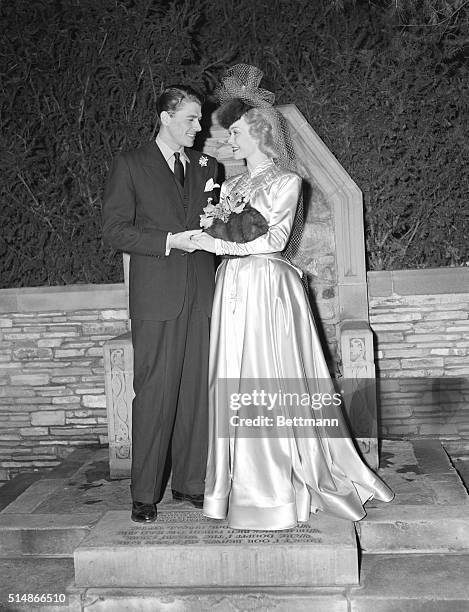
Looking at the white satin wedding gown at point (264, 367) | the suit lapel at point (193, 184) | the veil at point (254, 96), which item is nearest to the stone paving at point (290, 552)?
the white satin wedding gown at point (264, 367)

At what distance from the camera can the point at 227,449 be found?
3.73m

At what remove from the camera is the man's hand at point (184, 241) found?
3.71 m

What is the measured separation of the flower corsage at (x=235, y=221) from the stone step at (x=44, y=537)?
164 centimetres

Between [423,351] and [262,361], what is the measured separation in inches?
89.8

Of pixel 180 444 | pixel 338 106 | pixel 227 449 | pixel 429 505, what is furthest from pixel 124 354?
pixel 338 106

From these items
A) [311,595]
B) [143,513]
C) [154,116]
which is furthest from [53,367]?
[311,595]

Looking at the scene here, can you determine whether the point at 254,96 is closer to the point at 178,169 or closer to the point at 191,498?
the point at 178,169

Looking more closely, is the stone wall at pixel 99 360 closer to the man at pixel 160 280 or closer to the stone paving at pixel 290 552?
the stone paving at pixel 290 552

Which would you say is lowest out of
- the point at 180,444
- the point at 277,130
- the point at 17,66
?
the point at 180,444

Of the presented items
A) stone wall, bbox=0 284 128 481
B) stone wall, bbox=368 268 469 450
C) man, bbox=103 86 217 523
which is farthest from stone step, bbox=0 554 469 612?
stone wall, bbox=0 284 128 481

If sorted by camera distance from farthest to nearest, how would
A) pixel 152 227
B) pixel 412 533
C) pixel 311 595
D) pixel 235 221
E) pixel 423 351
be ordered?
pixel 423 351
pixel 152 227
pixel 412 533
pixel 235 221
pixel 311 595

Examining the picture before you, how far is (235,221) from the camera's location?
3623 mm

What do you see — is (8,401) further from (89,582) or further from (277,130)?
(277,130)

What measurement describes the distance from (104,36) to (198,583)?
4342 mm
